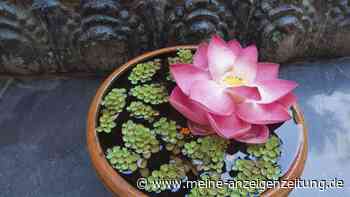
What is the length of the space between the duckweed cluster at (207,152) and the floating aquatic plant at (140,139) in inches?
2.9

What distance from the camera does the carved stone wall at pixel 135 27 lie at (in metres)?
1.14

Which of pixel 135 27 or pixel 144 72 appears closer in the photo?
pixel 144 72

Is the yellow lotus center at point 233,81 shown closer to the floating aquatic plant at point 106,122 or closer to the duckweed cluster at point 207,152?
the duckweed cluster at point 207,152

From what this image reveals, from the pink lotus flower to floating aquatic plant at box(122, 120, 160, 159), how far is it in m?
0.09

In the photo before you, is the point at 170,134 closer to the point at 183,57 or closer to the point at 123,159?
the point at 123,159

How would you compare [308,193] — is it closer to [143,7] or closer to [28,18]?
[143,7]

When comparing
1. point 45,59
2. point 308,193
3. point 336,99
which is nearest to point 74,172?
point 45,59

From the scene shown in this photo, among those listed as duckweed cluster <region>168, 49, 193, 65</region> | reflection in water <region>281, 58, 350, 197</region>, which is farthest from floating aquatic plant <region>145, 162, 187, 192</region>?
reflection in water <region>281, 58, 350, 197</region>

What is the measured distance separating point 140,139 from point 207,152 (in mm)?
157

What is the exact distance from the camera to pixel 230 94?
74cm

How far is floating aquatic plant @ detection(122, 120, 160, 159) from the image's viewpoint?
2.50ft

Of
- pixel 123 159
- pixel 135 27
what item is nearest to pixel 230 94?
pixel 123 159

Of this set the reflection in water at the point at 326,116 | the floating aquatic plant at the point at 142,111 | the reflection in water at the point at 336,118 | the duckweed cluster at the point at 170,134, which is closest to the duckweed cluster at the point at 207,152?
the duckweed cluster at the point at 170,134

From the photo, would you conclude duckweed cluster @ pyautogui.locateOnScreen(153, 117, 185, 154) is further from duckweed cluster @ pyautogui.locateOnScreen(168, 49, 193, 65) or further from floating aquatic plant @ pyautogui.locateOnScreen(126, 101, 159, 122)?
duckweed cluster @ pyautogui.locateOnScreen(168, 49, 193, 65)
